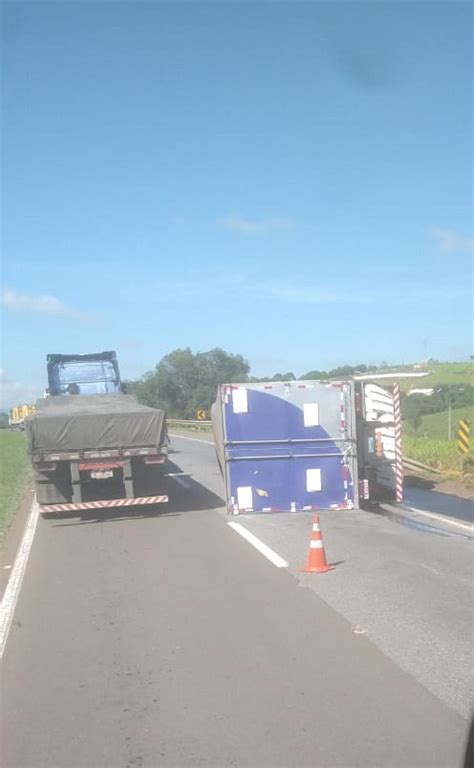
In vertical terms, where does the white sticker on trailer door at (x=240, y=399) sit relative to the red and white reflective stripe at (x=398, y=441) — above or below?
above

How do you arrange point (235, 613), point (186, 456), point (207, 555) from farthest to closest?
point (186, 456), point (207, 555), point (235, 613)

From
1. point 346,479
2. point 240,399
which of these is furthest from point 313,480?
point 240,399

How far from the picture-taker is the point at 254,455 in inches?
581

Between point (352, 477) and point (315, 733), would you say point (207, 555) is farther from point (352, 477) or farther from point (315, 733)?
point (315, 733)

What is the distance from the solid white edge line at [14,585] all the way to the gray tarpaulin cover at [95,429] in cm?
160

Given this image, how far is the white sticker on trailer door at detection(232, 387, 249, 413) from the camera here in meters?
14.6

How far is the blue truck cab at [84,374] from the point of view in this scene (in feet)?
73.2

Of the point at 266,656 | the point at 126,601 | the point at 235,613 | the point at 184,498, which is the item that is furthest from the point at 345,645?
the point at 184,498

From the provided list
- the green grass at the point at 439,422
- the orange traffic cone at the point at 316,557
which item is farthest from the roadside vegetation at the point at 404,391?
the orange traffic cone at the point at 316,557

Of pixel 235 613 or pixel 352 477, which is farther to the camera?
pixel 352 477

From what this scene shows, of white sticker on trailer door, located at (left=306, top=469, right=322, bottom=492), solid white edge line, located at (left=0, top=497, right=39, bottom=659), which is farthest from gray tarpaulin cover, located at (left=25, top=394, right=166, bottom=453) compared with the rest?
white sticker on trailer door, located at (left=306, top=469, right=322, bottom=492)

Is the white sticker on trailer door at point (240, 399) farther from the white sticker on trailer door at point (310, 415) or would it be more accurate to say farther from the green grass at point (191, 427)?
the green grass at point (191, 427)

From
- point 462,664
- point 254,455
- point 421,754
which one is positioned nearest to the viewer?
point 421,754

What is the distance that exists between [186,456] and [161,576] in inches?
827
